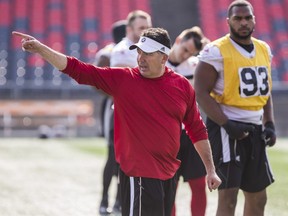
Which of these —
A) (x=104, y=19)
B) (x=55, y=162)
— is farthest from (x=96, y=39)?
(x=55, y=162)

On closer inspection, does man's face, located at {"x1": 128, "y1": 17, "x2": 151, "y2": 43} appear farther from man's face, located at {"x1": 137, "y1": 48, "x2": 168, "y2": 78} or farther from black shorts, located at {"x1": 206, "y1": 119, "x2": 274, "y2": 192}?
man's face, located at {"x1": 137, "y1": 48, "x2": 168, "y2": 78}

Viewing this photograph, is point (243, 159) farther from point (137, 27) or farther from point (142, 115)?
point (137, 27)

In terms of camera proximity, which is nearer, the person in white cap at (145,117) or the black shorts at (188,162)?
the person in white cap at (145,117)

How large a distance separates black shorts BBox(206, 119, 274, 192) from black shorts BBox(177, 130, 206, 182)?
1.95 feet

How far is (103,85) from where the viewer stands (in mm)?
4902

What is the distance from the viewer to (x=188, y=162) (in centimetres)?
660

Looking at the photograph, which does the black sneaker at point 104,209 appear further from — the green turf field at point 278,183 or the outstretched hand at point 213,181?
the outstretched hand at point 213,181

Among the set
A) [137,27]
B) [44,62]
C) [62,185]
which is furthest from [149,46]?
[44,62]

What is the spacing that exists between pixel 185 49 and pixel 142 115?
77.7 inches

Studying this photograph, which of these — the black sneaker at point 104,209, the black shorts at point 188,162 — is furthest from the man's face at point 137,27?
the black sneaker at point 104,209

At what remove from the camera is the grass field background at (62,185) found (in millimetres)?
8688

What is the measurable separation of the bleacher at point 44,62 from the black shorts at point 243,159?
65.4ft

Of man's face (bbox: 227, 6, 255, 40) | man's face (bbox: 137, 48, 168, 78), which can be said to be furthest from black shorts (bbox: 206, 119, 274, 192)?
man's face (bbox: 137, 48, 168, 78)

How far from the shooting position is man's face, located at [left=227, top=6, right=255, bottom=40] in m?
5.88
